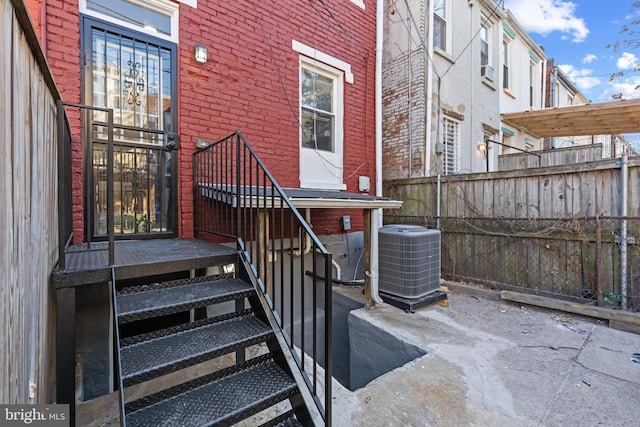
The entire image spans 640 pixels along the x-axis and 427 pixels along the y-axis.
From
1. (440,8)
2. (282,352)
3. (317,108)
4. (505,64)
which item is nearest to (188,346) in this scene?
(282,352)

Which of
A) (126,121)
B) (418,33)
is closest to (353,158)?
(418,33)

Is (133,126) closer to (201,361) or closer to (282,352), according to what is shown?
(201,361)

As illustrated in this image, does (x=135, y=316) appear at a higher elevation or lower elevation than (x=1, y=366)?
lower

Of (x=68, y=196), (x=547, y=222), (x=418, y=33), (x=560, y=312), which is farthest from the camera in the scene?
(x=418, y=33)

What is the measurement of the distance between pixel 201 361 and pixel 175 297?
1.69 feet

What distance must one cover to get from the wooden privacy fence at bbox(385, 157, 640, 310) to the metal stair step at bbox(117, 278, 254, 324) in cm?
402

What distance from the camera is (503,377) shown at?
2.47 metres

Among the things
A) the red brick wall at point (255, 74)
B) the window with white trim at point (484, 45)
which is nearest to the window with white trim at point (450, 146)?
the red brick wall at point (255, 74)

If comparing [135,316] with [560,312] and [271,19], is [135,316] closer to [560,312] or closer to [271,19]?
[271,19]

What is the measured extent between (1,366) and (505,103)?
11.0m

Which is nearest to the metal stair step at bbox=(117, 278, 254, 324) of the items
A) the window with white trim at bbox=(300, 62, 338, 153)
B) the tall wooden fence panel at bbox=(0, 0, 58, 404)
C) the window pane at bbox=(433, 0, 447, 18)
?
the tall wooden fence panel at bbox=(0, 0, 58, 404)

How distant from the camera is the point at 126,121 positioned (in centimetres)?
323

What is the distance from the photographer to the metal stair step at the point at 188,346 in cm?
167

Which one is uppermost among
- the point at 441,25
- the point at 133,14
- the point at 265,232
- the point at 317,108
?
the point at 441,25
